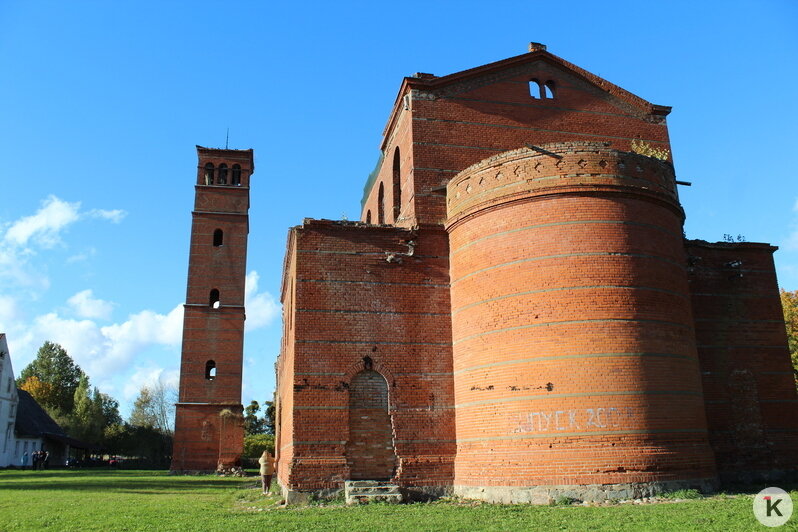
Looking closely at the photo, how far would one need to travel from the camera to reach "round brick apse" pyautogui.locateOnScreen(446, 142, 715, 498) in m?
13.6

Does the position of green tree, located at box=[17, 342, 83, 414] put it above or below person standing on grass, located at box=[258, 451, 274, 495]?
above

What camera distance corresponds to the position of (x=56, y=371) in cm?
6850

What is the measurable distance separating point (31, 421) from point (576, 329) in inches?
1785

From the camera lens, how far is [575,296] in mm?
14344

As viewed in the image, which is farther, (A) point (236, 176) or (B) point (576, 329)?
(A) point (236, 176)

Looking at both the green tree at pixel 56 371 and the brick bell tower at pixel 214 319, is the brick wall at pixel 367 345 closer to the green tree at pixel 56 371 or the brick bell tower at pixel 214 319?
the brick bell tower at pixel 214 319

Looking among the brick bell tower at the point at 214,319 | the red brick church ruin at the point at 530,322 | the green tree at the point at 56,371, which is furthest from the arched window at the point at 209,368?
the green tree at the point at 56,371

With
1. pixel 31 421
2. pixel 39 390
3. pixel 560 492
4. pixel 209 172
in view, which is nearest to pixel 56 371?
pixel 39 390

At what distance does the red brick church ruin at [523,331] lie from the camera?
13.8 metres

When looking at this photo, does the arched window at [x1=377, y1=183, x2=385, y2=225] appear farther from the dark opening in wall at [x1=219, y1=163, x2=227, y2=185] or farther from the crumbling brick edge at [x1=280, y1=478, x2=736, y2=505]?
the dark opening in wall at [x1=219, y1=163, x2=227, y2=185]

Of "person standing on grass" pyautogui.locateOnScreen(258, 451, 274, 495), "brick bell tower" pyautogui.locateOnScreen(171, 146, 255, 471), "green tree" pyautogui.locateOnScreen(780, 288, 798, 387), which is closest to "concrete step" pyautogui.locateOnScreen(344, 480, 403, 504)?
"person standing on grass" pyautogui.locateOnScreen(258, 451, 274, 495)

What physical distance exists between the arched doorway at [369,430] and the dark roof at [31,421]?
38.6 metres

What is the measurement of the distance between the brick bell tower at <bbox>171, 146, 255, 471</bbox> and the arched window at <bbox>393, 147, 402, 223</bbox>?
17704 millimetres

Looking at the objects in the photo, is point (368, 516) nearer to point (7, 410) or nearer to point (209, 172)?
point (209, 172)
